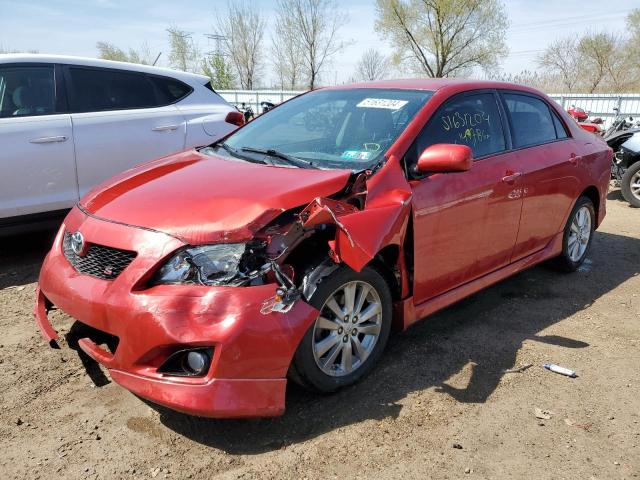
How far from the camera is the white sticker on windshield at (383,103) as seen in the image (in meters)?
3.45

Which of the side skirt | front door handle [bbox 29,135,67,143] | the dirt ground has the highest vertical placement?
front door handle [bbox 29,135,67,143]

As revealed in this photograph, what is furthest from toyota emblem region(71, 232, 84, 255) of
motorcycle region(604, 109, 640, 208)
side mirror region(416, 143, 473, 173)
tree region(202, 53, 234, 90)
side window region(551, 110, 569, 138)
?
tree region(202, 53, 234, 90)

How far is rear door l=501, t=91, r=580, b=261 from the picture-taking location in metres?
4.03

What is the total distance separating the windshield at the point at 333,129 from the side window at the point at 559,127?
170cm

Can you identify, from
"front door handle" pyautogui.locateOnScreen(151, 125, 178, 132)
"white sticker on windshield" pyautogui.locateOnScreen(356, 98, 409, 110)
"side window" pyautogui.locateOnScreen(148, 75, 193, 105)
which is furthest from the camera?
"side window" pyautogui.locateOnScreen(148, 75, 193, 105)

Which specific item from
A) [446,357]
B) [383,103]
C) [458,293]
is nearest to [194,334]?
[446,357]

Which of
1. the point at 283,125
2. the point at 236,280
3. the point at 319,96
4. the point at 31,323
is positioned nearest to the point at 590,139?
the point at 319,96

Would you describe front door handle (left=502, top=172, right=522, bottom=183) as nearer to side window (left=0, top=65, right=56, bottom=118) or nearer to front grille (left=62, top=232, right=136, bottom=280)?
front grille (left=62, top=232, right=136, bottom=280)

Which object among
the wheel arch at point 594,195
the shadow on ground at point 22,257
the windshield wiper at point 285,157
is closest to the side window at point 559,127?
the wheel arch at point 594,195

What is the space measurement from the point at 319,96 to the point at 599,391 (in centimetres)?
267

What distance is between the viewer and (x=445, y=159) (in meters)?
2.96

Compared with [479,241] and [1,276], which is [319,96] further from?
[1,276]

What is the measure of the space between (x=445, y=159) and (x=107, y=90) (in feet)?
11.9

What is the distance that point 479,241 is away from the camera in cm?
360
